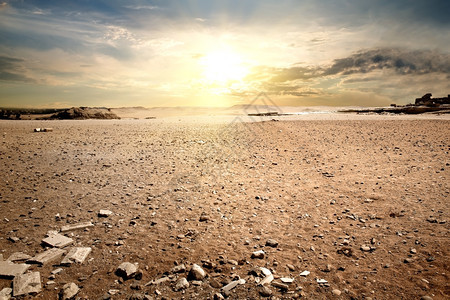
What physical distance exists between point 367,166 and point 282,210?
4717mm

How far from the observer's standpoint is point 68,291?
119 inches

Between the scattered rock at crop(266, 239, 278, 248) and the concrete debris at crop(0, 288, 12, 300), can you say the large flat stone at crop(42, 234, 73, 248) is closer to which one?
the concrete debris at crop(0, 288, 12, 300)

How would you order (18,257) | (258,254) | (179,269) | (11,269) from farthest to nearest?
1. (258,254)
2. (18,257)
3. (179,269)
4. (11,269)

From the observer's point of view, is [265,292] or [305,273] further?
[305,273]

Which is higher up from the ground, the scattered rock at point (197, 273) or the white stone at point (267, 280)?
the scattered rock at point (197, 273)

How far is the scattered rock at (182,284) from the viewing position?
10.2ft

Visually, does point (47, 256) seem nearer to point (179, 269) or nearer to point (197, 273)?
point (179, 269)

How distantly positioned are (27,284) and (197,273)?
217cm

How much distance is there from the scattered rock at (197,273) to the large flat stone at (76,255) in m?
1.69

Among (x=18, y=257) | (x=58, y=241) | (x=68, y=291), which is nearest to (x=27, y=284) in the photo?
(x=68, y=291)

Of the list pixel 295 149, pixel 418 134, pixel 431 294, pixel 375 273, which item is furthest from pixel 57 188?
pixel 418 134

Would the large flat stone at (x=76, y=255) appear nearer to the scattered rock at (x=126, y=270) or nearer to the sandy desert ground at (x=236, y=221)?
the sandy desert ground at (x=236, y=221)

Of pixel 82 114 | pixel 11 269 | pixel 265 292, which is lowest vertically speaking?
pixel 265 292

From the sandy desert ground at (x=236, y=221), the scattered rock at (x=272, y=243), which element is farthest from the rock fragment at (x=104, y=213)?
the scattered rock at (x=272, y=243)
